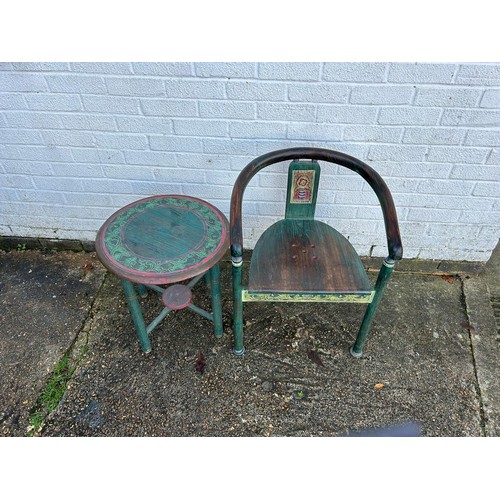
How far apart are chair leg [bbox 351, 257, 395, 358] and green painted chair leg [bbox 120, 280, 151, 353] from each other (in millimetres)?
1178

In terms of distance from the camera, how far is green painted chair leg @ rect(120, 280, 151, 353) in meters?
1.95

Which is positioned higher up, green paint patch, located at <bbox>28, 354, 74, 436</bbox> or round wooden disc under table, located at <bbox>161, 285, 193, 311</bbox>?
round wooden disc under table, located at <bbox>161, 285, 193, 311</bbox>

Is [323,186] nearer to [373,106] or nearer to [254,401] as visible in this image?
[373,106]

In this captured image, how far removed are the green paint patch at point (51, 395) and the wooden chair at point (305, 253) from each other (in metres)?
0.96

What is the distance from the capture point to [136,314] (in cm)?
207

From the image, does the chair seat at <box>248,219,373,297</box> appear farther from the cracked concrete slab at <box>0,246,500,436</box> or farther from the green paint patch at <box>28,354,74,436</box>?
the green paint patch at <box>28,354,74,436</box>

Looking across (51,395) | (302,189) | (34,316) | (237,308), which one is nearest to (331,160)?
(302,189)

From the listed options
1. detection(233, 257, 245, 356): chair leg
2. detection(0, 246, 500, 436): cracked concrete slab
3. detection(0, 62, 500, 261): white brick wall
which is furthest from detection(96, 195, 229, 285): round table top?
detection(0, 246, 500, 436): cracked concrete slab

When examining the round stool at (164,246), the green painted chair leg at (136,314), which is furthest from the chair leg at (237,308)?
the green painted chair leg at (136,314)

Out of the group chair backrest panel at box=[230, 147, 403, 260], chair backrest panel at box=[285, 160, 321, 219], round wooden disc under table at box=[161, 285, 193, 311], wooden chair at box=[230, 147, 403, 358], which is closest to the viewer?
chair backrest panel at box=[230, 147, 403, 260]

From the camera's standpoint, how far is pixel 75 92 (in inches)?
85.2

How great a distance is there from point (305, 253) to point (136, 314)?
943mm

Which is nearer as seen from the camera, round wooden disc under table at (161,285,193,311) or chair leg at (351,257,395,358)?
chair leg at (351,257,395,358)

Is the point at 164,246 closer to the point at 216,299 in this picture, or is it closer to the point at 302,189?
the point at 216,299
